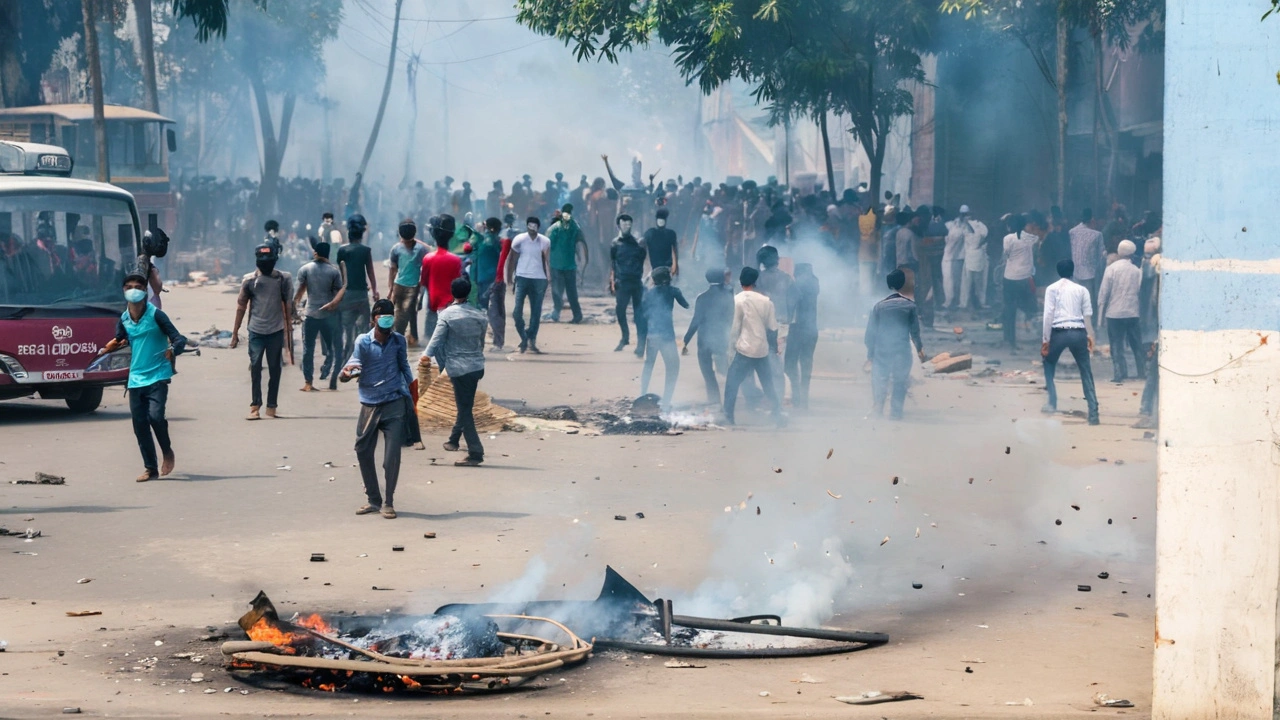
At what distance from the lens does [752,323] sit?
1261cm

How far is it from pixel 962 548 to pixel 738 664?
2.77m

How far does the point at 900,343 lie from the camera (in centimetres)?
1306

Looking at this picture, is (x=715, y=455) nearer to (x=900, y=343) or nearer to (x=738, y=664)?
(x=900, y=343)

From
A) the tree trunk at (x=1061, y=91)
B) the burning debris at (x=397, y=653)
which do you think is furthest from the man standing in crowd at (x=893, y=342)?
Result: the tree trunk at (x=1061, y=91)

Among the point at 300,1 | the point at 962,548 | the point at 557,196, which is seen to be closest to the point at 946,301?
the point at 557,196

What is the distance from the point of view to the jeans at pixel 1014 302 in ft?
61.7

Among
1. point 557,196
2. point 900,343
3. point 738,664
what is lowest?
point 738,664

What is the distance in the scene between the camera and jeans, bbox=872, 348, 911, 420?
43.5 feet

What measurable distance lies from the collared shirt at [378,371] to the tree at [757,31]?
11.9 metres

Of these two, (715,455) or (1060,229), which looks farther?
(1060,229)

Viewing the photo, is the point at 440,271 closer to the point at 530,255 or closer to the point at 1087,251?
the point at 530,255

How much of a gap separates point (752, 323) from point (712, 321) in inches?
40.3

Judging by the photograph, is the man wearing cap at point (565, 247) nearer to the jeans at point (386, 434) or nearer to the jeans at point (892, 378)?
the jeans at point (892, 378)

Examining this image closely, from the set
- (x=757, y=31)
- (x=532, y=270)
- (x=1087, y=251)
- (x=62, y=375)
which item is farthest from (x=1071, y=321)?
(x=757, y=31)
